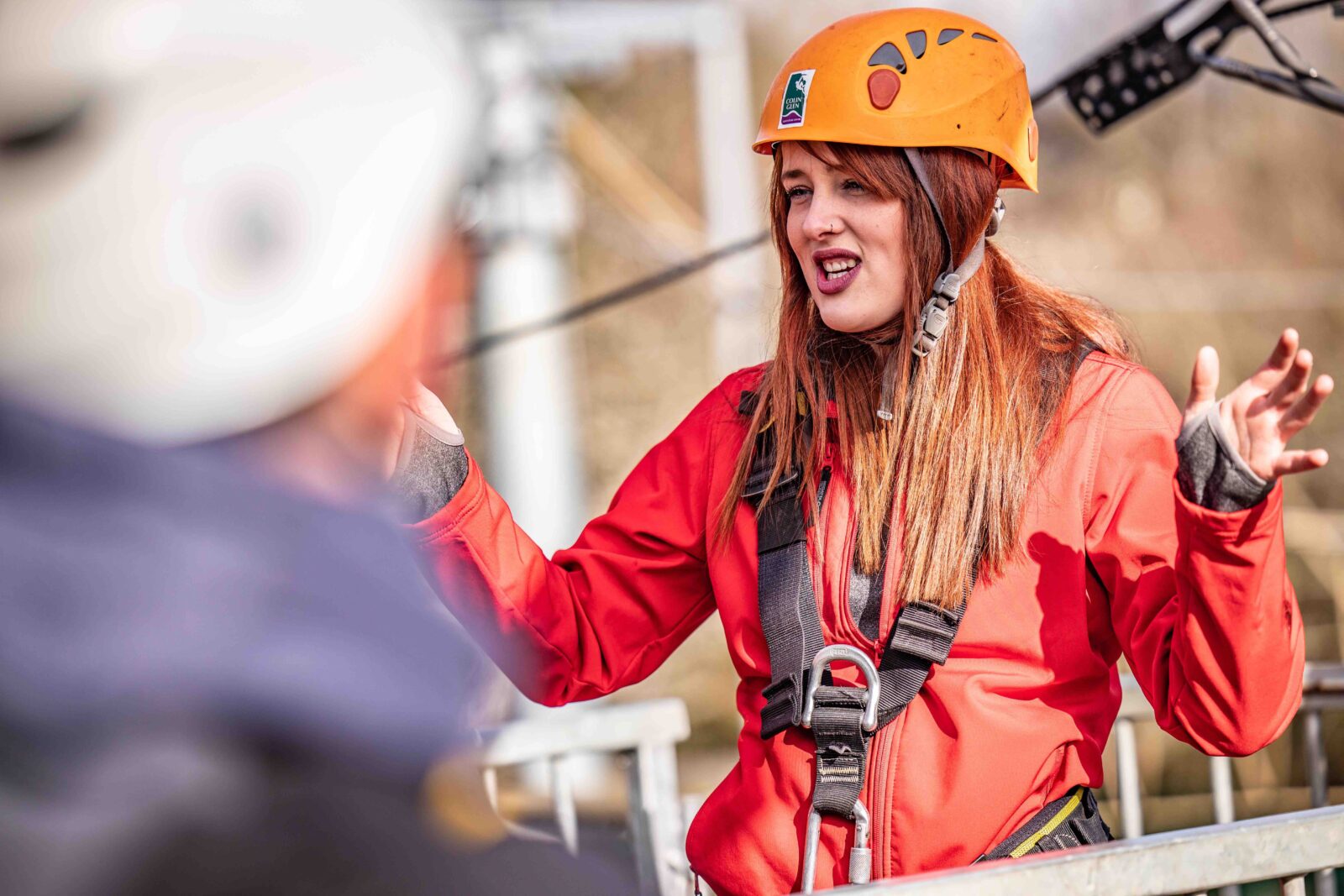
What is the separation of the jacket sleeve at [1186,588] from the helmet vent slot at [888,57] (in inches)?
23.9

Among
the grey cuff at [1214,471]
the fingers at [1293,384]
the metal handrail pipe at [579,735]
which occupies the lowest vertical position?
the metal handrail pipe at [579,735]

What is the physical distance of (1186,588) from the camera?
182 centimetres

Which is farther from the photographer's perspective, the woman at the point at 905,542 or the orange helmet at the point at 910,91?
the orange helmet at the point at 910,91

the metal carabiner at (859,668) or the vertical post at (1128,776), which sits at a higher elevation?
the metal carabiner at (859,668)

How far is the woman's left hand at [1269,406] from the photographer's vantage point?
5.39ft

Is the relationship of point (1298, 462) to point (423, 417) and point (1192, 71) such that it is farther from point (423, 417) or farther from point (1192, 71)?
point (1192, 71)

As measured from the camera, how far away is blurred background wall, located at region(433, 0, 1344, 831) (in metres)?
10.9

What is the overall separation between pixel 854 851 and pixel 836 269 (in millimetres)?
888

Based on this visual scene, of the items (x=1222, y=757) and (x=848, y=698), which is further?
(x=1222, y=757)

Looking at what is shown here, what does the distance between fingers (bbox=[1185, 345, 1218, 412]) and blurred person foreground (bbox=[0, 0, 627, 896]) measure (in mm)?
961

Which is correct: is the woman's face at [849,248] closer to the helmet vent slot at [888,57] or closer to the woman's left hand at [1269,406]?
the helmet vent slot at [888,57]

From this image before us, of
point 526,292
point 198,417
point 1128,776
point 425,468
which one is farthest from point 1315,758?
point 526,292

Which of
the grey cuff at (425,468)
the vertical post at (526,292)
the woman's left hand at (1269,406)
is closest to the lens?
the woman's left hand at (1269,406)

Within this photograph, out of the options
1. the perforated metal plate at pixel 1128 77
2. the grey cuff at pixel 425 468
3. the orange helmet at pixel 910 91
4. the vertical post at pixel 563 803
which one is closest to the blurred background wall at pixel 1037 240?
the perforated metal plate at pixel 1128 77
